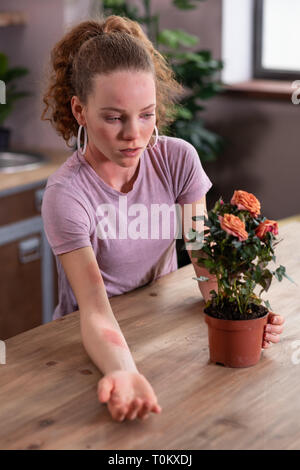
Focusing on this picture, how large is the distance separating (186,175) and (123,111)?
0.39 m

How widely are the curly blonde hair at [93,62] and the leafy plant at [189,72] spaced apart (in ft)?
4.91

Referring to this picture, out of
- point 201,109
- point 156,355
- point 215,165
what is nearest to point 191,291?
point 156,355

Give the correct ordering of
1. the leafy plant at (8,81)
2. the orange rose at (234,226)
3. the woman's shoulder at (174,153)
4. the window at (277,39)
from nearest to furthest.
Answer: the orange rose at (234,226) → the woman's shoulder at (174,153) → the leafy plant at (8,81) → the window at (277,39)

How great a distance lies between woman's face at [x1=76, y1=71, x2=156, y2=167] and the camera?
139cm

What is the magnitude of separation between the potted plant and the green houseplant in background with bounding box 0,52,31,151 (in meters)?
2.20

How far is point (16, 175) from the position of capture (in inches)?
112

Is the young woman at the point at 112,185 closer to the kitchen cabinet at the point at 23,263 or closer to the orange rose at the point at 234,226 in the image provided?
the orange rose at the point at 234,226

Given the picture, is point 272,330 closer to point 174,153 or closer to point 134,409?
point 134,409

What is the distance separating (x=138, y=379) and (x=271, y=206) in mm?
2508

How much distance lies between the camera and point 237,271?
3.96 feet

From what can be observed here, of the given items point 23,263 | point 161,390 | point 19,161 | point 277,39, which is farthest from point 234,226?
point 277,39

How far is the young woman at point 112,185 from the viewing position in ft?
4.33

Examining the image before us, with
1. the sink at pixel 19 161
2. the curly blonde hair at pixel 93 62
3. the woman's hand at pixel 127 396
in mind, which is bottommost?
the sink at pixel 19 161

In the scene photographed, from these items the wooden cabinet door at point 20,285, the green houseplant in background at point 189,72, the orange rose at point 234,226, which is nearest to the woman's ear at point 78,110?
the orange rose at point 234,226
